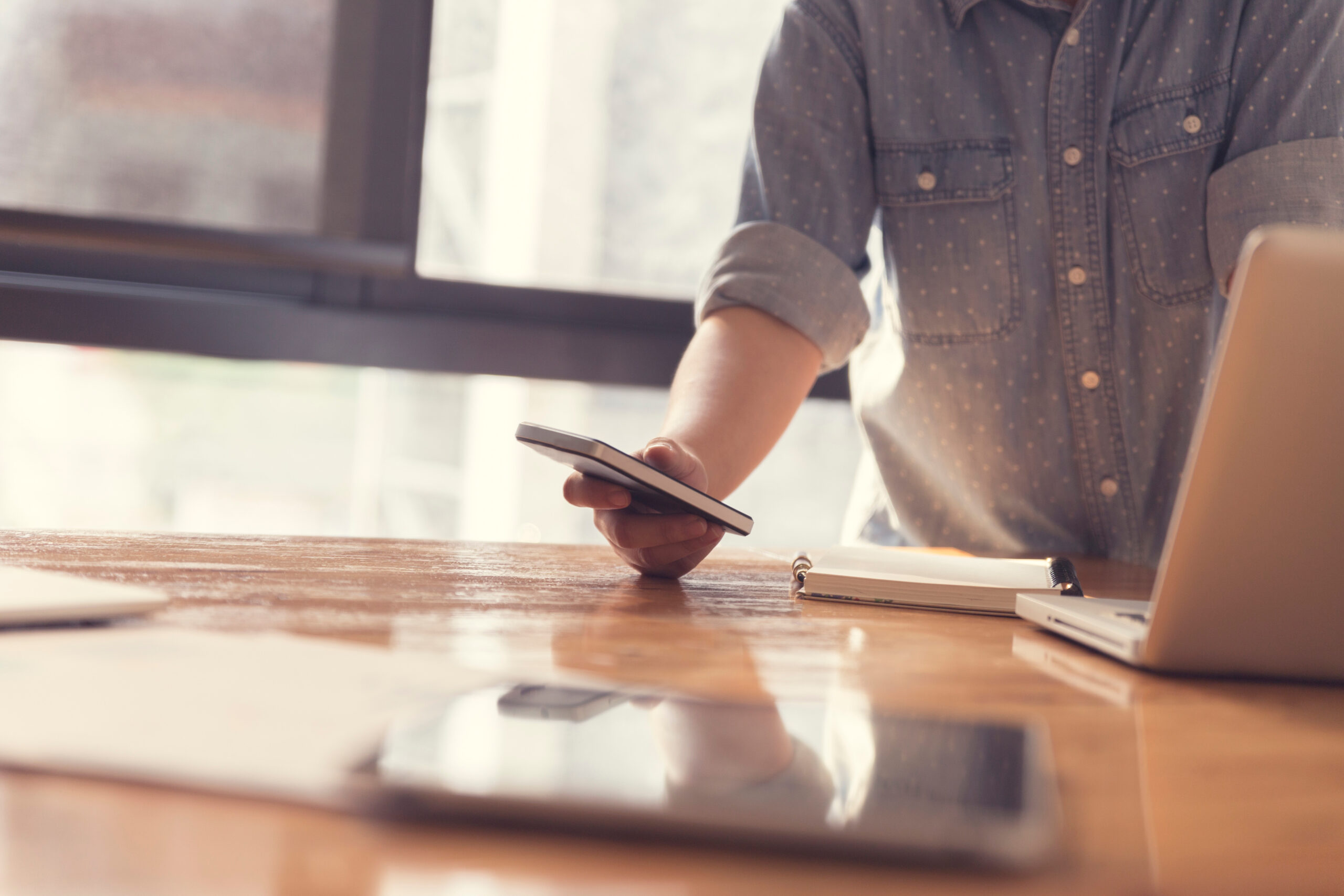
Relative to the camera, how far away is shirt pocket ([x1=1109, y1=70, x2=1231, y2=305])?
3.98 ft

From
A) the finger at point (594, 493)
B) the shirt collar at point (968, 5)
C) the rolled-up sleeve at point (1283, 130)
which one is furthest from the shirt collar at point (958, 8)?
the finger at point (594, 493)

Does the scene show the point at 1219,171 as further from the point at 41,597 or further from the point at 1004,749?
the point at 41,597

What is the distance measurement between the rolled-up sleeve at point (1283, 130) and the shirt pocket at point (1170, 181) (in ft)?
0.06

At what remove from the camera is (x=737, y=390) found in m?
1.10

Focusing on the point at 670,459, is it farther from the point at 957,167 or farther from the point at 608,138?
the point at 608,138

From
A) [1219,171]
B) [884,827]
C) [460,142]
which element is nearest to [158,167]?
[460,142]

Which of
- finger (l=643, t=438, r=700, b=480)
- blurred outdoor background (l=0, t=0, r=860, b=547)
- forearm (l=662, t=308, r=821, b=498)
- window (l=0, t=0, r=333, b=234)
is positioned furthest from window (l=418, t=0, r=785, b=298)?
finger (l=643, t=438, r=700, b=480)

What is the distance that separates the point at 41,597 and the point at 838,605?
1.59 feet

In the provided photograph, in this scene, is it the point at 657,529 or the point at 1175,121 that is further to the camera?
the point at 1175,121

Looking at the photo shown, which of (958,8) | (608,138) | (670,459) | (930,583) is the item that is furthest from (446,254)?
(930,583)

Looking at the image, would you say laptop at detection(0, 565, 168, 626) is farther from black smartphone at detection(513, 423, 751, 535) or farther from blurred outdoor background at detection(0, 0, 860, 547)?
blurred outdoor background at detection(0, 0, 860, 547)

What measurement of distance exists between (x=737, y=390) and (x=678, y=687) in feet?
2.12

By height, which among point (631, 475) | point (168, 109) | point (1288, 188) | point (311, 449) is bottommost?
point (311, 449)

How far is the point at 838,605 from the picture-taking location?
76 centimetres
